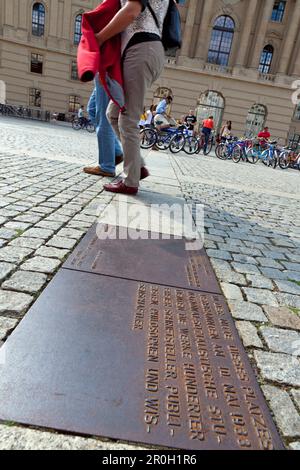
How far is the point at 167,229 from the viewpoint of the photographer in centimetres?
309

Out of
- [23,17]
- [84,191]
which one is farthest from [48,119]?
[84,191]

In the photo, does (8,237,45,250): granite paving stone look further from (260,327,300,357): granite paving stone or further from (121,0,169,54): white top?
(121,0,169,54): white top

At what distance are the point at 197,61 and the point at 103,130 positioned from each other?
29898 millimetres

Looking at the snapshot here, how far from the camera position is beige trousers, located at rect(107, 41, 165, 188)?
10.9ft

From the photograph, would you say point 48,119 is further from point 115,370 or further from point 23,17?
point 115,370

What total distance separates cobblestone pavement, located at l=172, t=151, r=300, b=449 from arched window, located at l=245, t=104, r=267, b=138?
29151mm

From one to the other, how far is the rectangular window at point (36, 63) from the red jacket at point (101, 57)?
31701mm

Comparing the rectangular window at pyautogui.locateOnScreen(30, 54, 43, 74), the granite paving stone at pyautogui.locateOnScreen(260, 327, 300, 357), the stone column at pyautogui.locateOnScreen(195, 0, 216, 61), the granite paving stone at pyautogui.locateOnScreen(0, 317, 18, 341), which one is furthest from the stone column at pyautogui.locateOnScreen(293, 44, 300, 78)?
the granite paving stone at pyautogui.locateOnScreen(0, 317, 18, 341)

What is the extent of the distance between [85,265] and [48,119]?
30.0 meters

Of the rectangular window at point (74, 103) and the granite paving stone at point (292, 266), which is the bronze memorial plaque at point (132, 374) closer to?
the granite paving stone at point (292, 266)

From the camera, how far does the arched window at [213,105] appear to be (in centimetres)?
3133

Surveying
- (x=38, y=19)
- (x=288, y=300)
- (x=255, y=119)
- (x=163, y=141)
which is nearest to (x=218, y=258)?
(x=288, y=300)

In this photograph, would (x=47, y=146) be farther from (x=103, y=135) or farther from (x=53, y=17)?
(x=53, y=17)

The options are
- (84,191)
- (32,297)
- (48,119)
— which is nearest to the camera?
(32,297)
